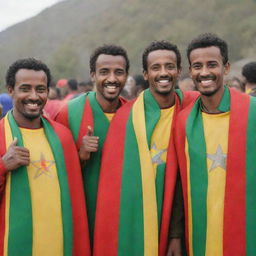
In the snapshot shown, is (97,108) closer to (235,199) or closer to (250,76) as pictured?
(235,199)

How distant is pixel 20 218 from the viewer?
3.16 m

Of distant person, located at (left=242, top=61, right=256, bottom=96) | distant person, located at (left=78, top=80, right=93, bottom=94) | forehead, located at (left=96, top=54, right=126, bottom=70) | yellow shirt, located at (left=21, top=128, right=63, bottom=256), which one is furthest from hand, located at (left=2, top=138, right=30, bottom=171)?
distant person, located at (left=78, top=80, right=93, bottom=94)

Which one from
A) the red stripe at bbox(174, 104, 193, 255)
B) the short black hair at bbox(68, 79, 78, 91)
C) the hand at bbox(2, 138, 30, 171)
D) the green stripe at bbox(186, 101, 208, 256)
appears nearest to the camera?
the hand at bbox(2, 138, 30, 171)

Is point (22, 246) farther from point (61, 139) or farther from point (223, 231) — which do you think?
point (223, 231)

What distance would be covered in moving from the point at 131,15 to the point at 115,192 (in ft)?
157

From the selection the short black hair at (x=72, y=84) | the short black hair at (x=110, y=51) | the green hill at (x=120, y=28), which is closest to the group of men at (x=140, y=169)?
the short black hair at (x=110, y=51)

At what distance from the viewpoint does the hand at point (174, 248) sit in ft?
11.3

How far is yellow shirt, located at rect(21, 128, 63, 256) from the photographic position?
3217 mm

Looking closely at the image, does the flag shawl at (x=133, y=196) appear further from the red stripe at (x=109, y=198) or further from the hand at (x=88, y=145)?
the hand at (x=88, y=145)

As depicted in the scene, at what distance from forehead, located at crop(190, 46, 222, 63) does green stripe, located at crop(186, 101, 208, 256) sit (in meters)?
0.56

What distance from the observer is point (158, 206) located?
348cm

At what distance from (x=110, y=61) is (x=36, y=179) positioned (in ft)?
3.99

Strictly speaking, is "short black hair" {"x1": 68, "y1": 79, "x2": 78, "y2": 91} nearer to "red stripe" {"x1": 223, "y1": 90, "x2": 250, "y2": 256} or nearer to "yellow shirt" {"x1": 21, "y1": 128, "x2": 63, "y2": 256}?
→ "yellow shirt" {"x1": 21, "y1": 128, "x2": 63, "y2": 256}

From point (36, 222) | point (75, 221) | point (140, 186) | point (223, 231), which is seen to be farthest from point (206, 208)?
point (36, 222)
